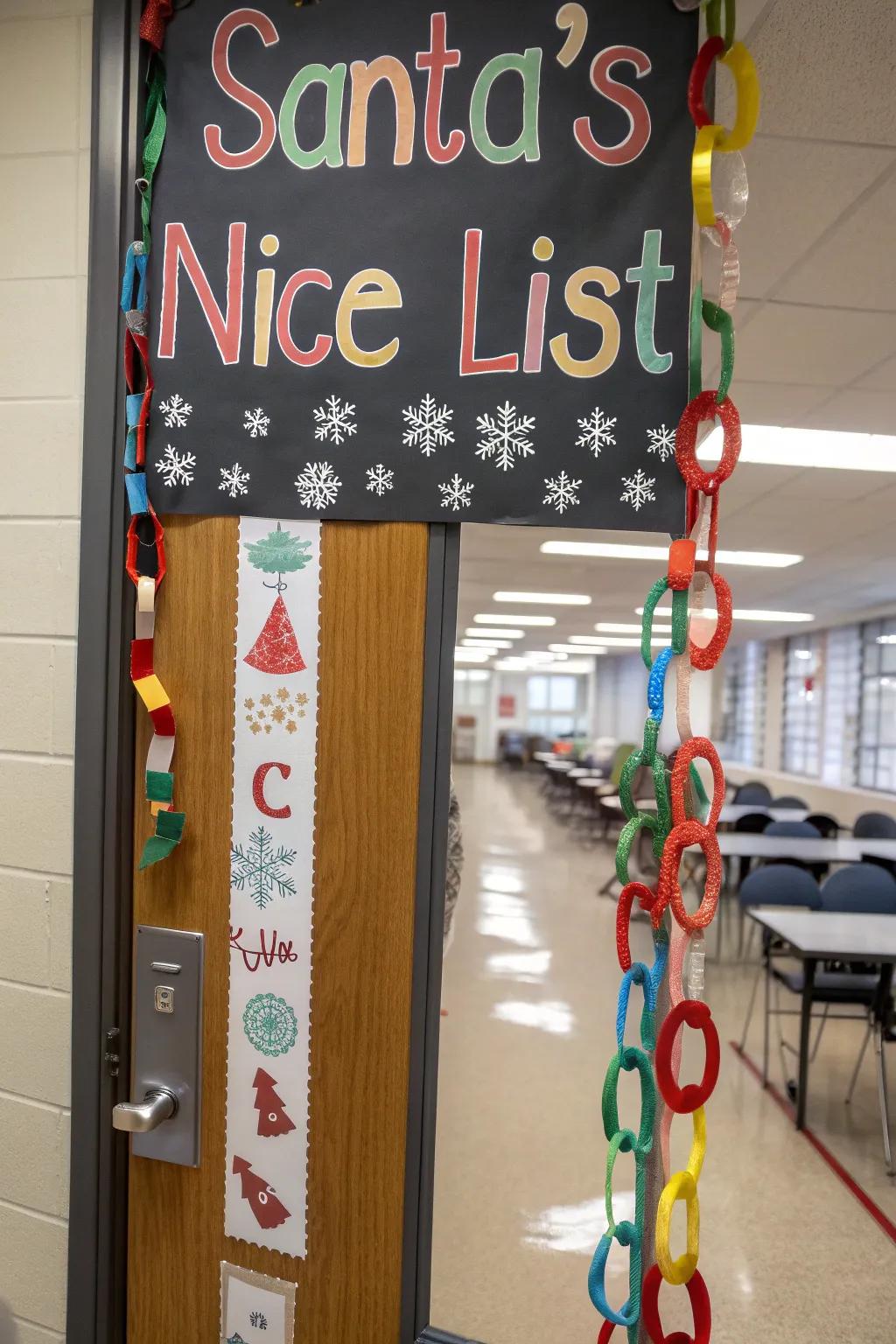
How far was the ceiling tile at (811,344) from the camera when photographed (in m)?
2.79

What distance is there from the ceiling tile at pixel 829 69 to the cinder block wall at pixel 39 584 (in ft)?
4.23

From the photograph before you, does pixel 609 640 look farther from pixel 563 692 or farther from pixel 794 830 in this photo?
pixel 563 692

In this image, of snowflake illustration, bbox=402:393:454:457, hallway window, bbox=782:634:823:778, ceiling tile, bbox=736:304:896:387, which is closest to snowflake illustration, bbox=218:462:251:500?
snowflake illustration, bbox=402:393:454:457

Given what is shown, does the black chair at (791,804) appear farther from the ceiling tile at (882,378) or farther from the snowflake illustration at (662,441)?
the snowflake illustration at (662,441)

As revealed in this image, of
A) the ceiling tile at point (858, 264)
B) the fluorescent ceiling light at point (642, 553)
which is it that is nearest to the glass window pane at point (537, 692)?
the fluorescent ceiling light at point (642, 553)

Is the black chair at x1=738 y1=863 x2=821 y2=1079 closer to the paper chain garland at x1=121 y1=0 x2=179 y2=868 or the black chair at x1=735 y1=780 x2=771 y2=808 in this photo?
the paper chain garland at x1=121 y1=0 x2=179 y2=868

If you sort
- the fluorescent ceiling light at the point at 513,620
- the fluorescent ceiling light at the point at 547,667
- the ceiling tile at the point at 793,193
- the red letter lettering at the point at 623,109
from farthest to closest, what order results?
the fluorescent ceiling light at the point at 547,667, the fluorescent ceiling light at the point at 513,620, the ceiling tile at the point at 793,193, the red letter lettering at the point at 623,109

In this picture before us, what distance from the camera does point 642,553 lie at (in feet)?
22.0

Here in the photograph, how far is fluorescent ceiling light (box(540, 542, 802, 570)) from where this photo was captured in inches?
253

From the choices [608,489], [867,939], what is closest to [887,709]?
Answer: [867,939]

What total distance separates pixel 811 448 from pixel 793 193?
209 cm

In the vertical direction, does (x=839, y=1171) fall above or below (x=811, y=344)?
below

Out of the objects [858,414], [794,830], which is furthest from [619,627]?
[858,414]

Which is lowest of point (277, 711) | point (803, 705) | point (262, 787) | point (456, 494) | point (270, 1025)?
point (270, 1025)
